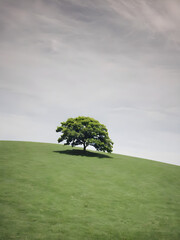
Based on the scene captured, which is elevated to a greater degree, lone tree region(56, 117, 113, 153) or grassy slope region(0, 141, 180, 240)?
lone tree region(56, 117, 113, 153)

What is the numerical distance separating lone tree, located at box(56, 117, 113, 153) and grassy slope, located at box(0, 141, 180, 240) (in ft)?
42.4

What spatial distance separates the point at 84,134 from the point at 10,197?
30.7 meters

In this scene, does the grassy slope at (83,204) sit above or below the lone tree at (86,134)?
below

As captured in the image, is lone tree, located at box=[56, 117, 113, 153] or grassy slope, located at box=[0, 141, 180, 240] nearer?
grassy slope, located at box=[0, 141, 180, 240]

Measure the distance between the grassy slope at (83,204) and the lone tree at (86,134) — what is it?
42.4ft

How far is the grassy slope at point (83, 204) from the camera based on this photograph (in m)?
14.9

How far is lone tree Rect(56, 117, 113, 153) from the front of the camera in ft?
154

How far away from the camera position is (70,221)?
54.0 ft

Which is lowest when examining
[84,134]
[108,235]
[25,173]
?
[108,235]

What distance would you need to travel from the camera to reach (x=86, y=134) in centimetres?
4900

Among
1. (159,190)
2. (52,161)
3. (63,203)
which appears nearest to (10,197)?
(63,203)

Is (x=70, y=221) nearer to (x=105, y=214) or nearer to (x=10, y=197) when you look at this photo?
(x=105, y=214)

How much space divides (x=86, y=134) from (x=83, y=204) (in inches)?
1150

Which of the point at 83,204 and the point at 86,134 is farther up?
the point at 86,134
